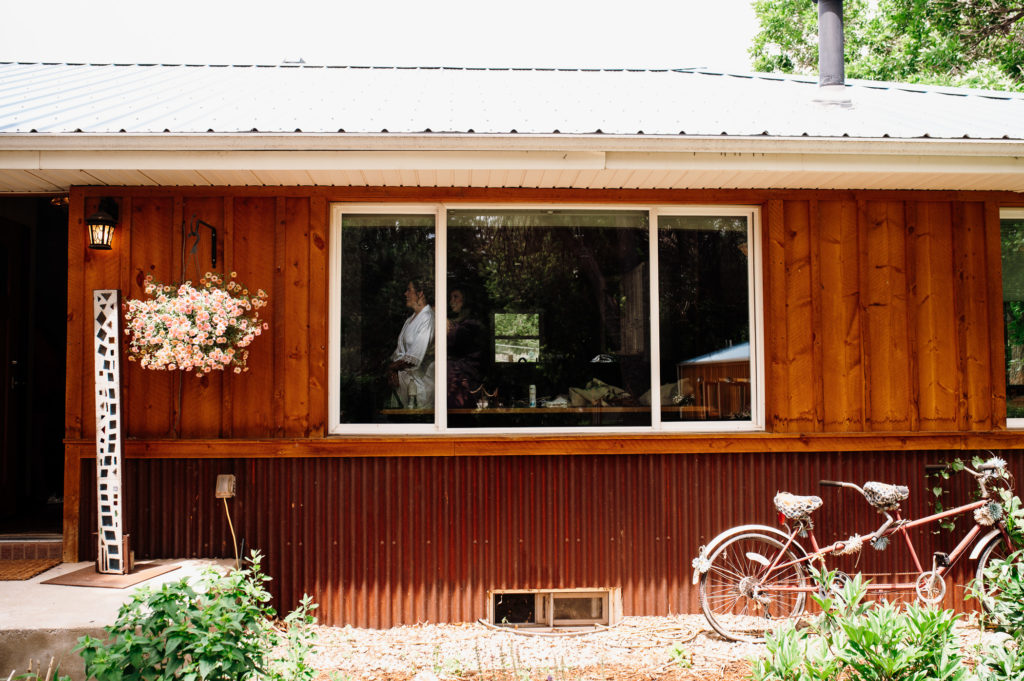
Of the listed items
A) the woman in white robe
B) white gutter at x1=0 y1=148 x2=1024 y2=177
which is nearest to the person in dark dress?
the woman in white robe

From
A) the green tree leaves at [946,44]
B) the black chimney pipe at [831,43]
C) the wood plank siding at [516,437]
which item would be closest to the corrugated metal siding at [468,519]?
the wood plank siding at [516,437]

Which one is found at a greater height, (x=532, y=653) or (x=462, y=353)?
(x=462, y=353)

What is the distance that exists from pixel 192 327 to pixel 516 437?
197 centimetres

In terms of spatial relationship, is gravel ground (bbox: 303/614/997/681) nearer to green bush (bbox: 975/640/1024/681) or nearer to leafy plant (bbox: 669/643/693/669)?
leafy plant (bbox: 669/643/693/669)

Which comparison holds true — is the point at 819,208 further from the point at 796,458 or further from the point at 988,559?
the point at 988,559

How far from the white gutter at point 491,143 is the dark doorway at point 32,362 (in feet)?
7.58

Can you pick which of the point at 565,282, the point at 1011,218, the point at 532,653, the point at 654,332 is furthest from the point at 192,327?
the point at 1011,218

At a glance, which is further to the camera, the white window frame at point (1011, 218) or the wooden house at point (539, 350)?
the white window frame at point (1011, 218)

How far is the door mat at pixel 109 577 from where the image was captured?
11.8ft

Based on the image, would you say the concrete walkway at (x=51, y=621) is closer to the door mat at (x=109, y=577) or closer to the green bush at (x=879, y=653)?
the door mat at (x=109, y=577)

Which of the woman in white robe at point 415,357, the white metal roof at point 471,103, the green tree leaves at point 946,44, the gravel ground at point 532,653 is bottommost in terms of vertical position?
the gravel ground at point 532,653

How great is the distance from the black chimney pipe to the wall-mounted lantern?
4.96m

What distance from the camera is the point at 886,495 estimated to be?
385 centimetres

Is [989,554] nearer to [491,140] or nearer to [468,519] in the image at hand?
[468,519]
